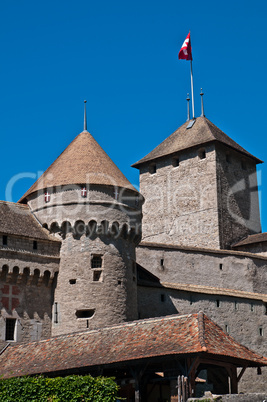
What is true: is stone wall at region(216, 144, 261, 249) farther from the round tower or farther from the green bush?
the green bush

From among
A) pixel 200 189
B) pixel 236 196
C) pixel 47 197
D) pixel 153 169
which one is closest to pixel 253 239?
pixel 236 196

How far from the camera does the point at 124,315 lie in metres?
33.0

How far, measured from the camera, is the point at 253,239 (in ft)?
166

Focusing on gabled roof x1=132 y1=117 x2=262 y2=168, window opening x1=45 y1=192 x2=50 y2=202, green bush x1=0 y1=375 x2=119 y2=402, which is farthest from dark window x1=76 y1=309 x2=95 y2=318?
gabled roof x1=132 y1=117 x2=262 y2=168

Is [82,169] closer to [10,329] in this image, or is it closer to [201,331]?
[10,329]

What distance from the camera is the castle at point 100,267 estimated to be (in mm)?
32375

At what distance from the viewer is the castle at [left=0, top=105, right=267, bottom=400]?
32375 millimetres

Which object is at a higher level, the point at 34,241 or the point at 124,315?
the point at 34,241

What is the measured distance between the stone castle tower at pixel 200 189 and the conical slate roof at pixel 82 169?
16.5 m

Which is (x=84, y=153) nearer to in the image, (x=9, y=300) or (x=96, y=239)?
(x=96, y=239)

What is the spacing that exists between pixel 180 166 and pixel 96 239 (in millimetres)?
21642

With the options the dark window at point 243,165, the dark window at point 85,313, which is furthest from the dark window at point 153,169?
the dark window at point 85,313

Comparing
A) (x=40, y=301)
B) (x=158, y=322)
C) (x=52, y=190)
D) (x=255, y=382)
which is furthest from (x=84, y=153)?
(x=255, y=382)

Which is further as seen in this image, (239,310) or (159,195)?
(159,195)
